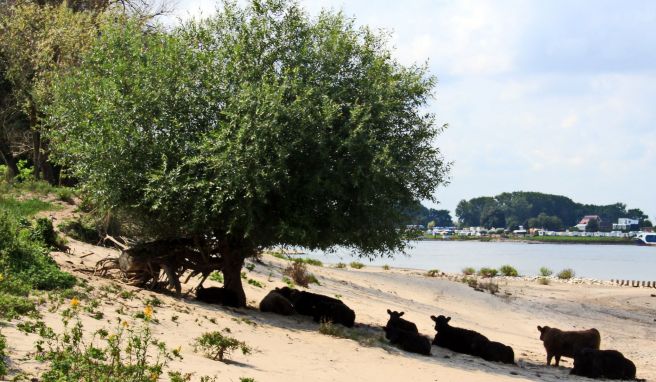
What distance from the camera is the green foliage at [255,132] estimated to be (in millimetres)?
19234

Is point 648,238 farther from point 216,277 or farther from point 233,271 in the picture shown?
point 233,271

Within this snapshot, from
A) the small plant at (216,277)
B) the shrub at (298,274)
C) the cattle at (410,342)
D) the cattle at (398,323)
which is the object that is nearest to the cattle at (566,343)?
the cattle at (398,323)

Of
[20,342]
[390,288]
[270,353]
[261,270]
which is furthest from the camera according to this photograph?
[390,288]

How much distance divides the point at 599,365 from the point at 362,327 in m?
6.60

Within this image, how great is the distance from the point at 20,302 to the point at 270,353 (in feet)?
15.2

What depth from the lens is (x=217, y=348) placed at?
13328 mm

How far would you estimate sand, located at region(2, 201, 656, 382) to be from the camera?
1390 centimetres

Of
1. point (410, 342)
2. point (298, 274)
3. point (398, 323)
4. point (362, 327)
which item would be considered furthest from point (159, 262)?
point (298, 274)

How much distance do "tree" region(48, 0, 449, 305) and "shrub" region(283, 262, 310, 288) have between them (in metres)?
8.63

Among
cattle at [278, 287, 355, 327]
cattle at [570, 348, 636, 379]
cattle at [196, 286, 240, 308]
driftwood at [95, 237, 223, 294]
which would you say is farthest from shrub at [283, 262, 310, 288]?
cattle at [570, 348, 636, 379]

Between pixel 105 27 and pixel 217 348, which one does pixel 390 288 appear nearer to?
pixel 105 27

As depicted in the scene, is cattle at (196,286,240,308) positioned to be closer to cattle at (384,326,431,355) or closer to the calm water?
cattle at (384,326,431,355)

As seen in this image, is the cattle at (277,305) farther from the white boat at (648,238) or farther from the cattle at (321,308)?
the white boat at (648,238)

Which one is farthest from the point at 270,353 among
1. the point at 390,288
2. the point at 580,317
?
the point at 580,317
